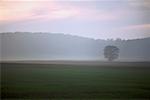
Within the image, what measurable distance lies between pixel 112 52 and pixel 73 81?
2.56 feet

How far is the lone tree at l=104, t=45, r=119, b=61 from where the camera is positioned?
6.59 m

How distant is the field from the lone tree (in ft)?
0.56

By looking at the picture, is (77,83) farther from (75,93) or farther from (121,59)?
(121,59)

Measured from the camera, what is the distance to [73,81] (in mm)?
6520

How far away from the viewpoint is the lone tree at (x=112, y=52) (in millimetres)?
6588

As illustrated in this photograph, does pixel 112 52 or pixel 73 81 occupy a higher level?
pixel 112 52

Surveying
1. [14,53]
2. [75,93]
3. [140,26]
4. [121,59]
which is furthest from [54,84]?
[140,26]

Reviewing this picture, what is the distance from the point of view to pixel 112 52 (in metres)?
6.50

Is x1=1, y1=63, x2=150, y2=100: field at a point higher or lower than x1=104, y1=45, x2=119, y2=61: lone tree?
lower

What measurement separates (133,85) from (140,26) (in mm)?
998

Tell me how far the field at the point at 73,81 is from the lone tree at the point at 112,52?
170 mm

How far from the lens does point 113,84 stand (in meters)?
6.51

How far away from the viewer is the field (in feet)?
20.9

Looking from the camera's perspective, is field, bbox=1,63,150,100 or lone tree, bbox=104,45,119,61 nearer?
field, bbox=1,63,150,100
